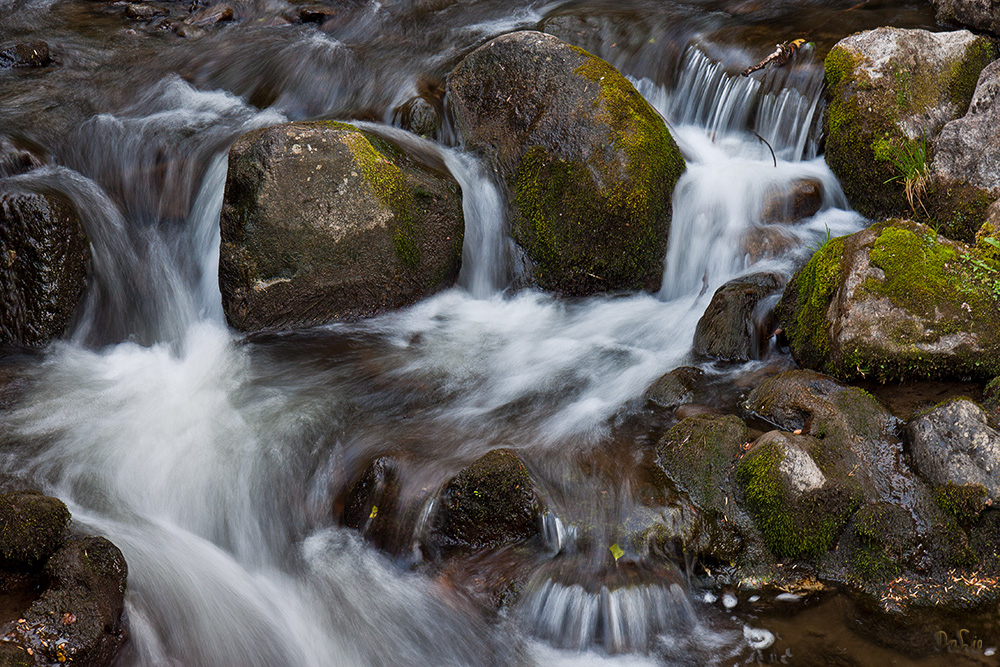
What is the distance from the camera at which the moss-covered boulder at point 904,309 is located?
491 centimetres

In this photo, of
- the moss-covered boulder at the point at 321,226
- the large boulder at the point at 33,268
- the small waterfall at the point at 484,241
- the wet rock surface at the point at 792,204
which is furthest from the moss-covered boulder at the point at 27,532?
the wet rock surface at the point at 792,204

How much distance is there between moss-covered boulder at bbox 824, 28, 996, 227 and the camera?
21.5 ft

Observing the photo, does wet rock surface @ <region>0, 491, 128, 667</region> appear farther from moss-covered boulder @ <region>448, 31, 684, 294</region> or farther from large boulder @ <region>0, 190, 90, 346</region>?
moss-covered boulder @ <region>448, 31, 684, 294</region>

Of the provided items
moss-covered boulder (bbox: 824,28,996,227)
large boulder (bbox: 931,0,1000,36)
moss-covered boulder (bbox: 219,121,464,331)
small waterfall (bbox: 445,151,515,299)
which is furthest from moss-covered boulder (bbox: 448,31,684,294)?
large boulder (bbox: 931,0,1000,36)

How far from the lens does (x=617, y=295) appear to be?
22.1 ft

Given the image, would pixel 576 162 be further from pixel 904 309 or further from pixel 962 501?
pixel 962 501

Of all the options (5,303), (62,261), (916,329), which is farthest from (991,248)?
(5,303)

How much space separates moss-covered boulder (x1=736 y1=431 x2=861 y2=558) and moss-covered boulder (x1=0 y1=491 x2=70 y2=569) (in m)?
3.56

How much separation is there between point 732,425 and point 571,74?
11.6ft

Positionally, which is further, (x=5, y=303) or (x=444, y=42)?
(x=444, y=42)

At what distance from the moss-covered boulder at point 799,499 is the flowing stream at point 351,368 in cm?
55

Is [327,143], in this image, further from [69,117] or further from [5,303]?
[69,117]

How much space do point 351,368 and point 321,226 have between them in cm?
109

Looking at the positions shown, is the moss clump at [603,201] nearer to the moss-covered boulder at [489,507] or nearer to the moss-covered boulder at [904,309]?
the moss-covered boulder at [904,309]
